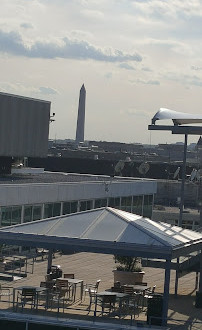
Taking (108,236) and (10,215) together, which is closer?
(108,236)

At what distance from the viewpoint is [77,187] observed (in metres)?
46.4

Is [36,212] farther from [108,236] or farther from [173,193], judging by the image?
[173,193]

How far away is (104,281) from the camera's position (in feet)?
108

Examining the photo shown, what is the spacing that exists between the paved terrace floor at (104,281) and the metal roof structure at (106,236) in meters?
1.89

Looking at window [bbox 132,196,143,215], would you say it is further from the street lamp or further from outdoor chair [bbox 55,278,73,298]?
outdoor chair [bbox 55,278,73,298]

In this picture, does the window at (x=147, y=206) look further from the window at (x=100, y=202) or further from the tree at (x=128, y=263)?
the tree at (x=128, y=263)

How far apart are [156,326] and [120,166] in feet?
194

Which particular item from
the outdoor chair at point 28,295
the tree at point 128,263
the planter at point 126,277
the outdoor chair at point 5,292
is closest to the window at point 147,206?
the tree at point 128,263

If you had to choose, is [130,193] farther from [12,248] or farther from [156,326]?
[156,326]

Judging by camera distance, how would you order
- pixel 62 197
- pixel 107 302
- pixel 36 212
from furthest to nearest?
pixel 62 197 < pixel 36 212 < pixel 107 302

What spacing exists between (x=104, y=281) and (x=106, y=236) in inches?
276

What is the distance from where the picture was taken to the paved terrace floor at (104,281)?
85.1 feet

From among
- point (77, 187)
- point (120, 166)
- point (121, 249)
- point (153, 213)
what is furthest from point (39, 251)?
point (120, 166)

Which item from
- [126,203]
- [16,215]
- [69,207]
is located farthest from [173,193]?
[16,215]
